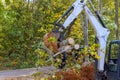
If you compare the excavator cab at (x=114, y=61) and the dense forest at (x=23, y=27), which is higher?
the dense forest at (x=23, y=27)

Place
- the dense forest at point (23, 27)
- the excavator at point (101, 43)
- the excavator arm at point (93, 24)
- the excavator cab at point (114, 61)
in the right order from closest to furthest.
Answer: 1. the excavator cab at point (114, 61)
2. the excavator at point (101, 43)
3. the excavator arm at point (93, 24)
4. the dense forest at point (23, 27)

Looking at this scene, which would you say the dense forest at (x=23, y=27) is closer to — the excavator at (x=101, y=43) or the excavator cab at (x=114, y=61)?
the excavator at (x=101, y=43)

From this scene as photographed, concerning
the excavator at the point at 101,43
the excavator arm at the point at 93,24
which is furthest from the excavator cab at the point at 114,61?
the excavator arm at the point at 93,24

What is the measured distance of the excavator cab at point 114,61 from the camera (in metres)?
6.69

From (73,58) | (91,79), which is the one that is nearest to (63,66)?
(73,58)

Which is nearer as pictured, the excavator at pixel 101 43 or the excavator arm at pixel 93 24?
the excavator at pixel 101 43

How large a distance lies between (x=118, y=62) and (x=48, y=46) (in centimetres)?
179

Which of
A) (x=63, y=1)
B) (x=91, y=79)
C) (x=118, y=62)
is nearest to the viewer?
(x=118, y=62)

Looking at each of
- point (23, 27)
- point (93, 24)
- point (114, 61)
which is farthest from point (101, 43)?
point (23, 27)

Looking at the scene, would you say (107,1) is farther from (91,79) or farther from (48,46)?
(48,46)

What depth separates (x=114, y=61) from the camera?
279 inches

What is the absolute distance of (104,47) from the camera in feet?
25.1

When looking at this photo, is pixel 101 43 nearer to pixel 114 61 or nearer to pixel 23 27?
pixel 114 61

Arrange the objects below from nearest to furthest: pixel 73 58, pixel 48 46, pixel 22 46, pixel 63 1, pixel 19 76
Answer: pixel 48 46 < pixel 73 58 < pixel 19 76 < pixel 22 46 < pixel 63 1
